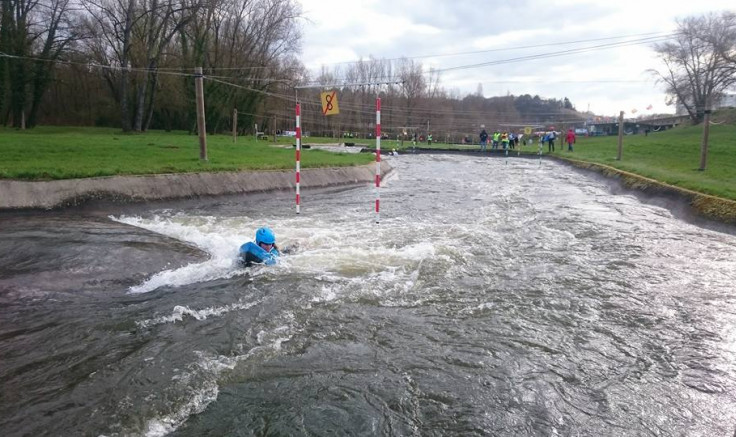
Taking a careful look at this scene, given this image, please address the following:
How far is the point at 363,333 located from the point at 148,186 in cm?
1035

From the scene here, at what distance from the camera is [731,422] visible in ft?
12.4

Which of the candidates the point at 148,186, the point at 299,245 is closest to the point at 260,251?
the point at 299,245

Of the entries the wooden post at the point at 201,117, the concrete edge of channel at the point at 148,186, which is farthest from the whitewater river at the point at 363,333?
the wooden post at the point at 201,117

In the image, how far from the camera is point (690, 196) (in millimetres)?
13383

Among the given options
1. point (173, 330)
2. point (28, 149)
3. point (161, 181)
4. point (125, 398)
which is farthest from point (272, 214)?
point (28, 149)

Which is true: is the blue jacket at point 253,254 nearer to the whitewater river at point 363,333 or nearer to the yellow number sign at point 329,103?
the whitewater river at point 363,333

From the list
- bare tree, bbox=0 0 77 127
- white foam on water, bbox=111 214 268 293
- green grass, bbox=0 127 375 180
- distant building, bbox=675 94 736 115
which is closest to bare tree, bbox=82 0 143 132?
bare tree, bbox=0 0 77 127

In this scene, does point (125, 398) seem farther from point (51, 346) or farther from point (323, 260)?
point (323, 260)

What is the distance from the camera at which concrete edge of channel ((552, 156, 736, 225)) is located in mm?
11383

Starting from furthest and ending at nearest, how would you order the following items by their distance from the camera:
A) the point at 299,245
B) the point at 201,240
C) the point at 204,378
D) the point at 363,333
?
the point at 201,240 < the point at 299,245 < the point at 363,333 < the point at 204,378

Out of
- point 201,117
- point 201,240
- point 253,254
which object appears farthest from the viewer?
point 201,117

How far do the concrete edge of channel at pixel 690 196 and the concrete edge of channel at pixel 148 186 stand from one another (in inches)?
439

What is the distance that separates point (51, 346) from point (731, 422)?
6063 mm

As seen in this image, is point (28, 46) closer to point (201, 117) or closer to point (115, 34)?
point (115, 34)
